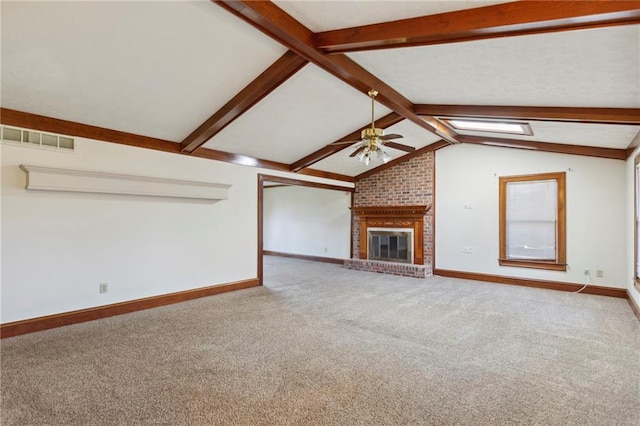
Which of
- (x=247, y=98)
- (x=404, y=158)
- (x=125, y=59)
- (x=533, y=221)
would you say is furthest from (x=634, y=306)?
(x=125, y=59)

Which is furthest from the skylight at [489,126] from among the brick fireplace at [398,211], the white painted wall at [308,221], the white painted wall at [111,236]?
the white painted wall at [111,236]

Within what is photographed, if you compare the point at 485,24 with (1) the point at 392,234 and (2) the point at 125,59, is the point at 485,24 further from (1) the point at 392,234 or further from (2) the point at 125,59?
(1) the point at 392,234

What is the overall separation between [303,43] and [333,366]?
282 centimetres

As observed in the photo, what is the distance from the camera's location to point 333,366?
2.83 metres

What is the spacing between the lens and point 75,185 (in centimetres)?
386

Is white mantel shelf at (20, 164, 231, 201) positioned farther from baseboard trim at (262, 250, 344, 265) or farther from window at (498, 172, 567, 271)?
window at (498, 172, 567, 271)

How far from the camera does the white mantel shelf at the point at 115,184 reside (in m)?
3.63

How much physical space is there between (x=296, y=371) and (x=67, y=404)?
63.3 inches

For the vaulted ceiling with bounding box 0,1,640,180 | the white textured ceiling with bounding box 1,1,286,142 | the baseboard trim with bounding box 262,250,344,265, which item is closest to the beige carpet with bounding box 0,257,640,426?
the vaulted ceiling with bounding box 0,1,640,180

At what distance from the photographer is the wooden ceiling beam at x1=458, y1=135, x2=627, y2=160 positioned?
5.17 metres

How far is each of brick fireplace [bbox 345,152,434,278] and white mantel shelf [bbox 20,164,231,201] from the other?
3.96 meters

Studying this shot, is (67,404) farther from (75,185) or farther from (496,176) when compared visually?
(496,176)

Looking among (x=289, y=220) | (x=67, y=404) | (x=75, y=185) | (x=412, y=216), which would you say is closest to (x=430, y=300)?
(x=412, y=216)

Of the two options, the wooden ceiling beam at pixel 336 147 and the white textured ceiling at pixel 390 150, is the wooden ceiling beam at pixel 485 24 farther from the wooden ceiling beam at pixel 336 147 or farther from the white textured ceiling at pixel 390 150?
the white textured ceiling at pixel 390 150
